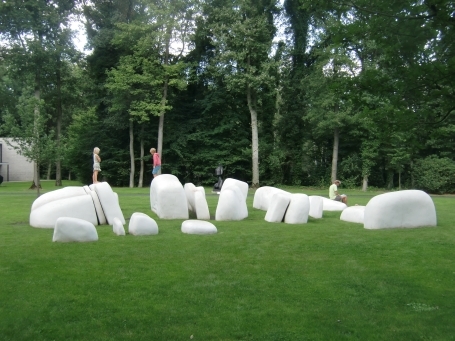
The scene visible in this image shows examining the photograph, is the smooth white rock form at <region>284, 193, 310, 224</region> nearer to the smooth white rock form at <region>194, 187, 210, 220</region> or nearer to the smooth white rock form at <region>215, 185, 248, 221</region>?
the smooth white rock form at <region>215, 185, 248, 221</region>

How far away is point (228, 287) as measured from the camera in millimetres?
6449

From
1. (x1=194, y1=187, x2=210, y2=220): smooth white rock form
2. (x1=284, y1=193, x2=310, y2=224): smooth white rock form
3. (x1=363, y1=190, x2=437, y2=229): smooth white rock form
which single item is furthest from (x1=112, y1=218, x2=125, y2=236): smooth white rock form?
(x1=363, y1=190, x2=437, y2=229): smooth white rock form

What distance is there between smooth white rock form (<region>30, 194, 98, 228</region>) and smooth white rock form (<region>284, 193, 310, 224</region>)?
5346 millimetres

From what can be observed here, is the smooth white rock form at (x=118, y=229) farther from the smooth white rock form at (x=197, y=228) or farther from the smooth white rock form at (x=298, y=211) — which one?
the smooth white rock form at (x=298, y=211)

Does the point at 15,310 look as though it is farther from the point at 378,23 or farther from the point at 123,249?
the point at 378,23

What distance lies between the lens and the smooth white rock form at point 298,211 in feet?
43.2

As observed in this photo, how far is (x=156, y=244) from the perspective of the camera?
31.0ft

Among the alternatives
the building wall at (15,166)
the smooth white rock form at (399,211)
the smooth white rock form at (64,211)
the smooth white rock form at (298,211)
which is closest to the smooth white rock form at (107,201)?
the smooth white rock form at (64,211)

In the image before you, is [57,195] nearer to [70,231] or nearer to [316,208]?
[70,231]

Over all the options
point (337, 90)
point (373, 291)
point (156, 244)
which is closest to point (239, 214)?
point (156, 244)

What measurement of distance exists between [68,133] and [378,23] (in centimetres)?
4442

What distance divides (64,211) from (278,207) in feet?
19.0

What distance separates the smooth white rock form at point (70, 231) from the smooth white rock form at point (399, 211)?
6.87 m

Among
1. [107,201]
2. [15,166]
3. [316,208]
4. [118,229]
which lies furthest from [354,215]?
[15,166]
